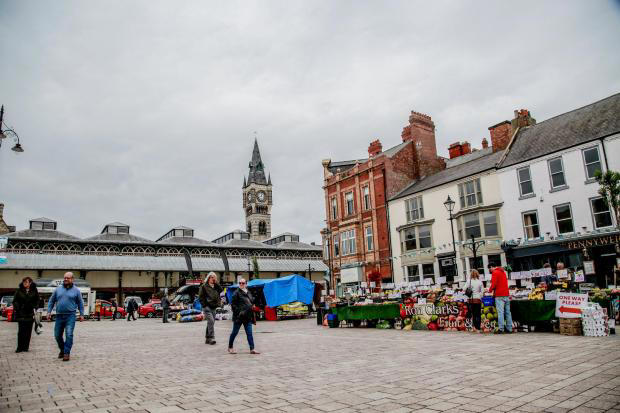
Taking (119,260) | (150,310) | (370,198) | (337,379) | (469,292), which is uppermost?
(370,198)

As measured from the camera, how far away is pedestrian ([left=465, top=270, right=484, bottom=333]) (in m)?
12.7

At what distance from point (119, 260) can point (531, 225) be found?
47.7m

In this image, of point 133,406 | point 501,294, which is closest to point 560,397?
point 133,406

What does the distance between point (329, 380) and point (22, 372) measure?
229 inches

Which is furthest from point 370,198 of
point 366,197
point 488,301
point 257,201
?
point 257,201

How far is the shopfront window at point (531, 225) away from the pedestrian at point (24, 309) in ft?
82.5

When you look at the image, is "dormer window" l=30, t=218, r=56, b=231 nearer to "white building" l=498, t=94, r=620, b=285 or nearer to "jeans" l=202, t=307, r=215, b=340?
"jeans" l=202, t=307, r=215, b=340

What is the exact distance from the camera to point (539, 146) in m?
26.1

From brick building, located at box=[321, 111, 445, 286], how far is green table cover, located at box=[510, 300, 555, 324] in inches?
828

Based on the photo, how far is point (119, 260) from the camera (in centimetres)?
5350

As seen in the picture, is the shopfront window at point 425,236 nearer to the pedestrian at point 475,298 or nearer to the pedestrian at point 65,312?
the pedestrian at point 475,298

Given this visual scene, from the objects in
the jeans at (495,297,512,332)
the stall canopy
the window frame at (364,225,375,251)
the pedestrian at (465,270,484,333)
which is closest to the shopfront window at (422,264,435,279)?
the window frame at (364,225,375,251)

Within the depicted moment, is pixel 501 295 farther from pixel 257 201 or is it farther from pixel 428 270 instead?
pixel 257 201

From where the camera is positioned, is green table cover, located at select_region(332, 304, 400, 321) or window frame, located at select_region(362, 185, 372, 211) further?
window frame, located at select_region(362, 185, 372, 211)
